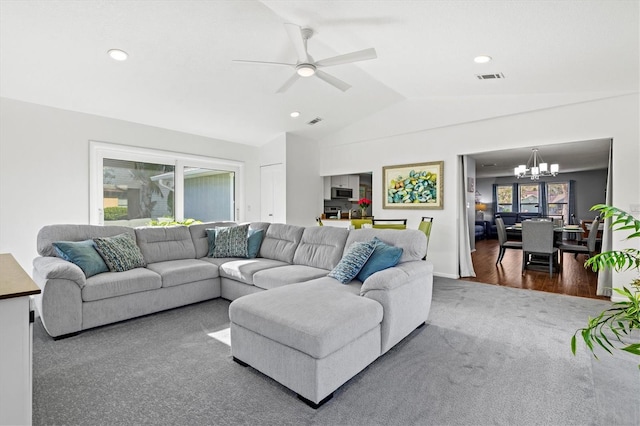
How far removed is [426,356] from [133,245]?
325cm

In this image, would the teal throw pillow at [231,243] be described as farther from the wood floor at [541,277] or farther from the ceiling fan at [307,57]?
the wood floor at [541,277]

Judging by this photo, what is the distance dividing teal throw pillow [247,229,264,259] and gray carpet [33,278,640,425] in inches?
50.6

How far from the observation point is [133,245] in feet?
Result: 11.9

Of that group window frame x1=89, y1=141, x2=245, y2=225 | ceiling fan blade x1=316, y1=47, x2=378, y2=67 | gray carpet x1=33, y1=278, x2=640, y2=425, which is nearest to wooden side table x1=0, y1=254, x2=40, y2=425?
gray carpet x1=33, y1=278, x2=640, y2=425

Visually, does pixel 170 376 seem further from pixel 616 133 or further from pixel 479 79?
pixel 616 133

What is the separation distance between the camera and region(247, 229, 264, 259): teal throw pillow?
13.9 feet

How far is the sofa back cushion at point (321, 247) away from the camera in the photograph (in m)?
3.53

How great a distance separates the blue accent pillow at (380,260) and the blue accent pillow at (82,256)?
2589mm

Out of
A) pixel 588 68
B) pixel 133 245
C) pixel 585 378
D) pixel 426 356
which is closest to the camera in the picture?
pixel 585 378

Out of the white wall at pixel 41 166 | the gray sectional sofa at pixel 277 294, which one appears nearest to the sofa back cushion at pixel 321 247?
the gray sectional sofa at pixel 277 294

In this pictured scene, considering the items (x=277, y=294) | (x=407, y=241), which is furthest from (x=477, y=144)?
(x=277, y=294)

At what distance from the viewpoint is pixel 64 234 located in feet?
11.1

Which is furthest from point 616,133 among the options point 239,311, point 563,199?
point 563,199

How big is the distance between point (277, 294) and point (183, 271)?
1.66 meters
